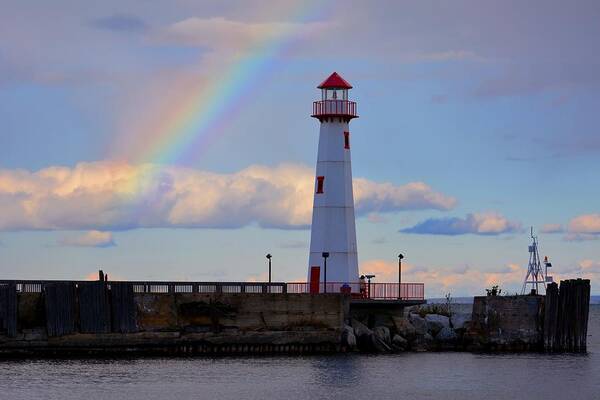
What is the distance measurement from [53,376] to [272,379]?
960 cm

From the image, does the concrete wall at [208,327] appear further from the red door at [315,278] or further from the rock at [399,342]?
the rock at [399,342]

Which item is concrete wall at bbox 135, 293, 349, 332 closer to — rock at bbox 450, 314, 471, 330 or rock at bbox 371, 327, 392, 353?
rock at bbox 371, 327, 392, 353

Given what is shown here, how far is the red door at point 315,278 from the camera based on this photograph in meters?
77.7

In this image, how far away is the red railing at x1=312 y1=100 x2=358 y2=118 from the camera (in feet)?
258

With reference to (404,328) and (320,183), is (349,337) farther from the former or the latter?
(320,183)

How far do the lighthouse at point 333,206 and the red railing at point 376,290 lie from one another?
0.42 ft

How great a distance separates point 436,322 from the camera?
8400 cm

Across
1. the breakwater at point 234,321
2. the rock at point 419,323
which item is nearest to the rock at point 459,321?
the rock at point 419,323

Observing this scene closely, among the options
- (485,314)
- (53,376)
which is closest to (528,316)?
(485,314)

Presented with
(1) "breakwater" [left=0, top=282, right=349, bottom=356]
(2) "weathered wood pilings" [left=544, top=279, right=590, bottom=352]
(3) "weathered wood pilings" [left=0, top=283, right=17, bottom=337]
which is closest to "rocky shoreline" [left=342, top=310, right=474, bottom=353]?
(1) "breakwater" [left=0, top=282, right=349, bottom=356]

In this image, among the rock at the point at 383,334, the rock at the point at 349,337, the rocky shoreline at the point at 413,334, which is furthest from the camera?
the rock at the point at 383,334

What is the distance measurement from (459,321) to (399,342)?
6.69 metres

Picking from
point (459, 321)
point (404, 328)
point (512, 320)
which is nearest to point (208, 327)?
point (404, 328)

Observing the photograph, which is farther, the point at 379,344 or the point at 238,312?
the point at 379,344
